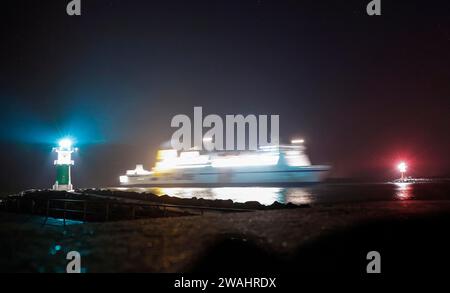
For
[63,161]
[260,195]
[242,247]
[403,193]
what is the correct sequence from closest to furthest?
[242,247]
[403,193]
[260,195]
[63,161]

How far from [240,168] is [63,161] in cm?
2611

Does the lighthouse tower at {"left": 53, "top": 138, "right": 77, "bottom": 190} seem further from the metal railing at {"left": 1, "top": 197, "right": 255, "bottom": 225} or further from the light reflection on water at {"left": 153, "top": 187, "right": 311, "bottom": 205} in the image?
the metal railing at {"left": 1, "top": 197, "right": 255, "bottom": 225}

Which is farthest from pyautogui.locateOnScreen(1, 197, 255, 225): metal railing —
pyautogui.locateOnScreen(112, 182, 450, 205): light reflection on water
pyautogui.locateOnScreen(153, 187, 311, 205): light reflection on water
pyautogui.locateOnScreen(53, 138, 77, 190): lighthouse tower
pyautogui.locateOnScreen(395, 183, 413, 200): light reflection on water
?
pyautogui.locateOnScreen(53, 138, 77, 190): lighthouse tower

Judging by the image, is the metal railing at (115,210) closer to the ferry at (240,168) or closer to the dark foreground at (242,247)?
the dark foreground at (242,247)

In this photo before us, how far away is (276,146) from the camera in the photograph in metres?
54.1

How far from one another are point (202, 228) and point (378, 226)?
4031mm

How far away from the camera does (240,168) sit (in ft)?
181

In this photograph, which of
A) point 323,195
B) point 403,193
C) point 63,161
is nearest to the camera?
point 403,193

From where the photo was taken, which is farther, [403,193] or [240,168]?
[240,168]

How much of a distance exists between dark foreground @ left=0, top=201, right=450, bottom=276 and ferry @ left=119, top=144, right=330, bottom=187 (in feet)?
144

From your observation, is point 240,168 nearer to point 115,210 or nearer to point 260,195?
point 260,195

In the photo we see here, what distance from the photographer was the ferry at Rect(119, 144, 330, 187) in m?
52.3

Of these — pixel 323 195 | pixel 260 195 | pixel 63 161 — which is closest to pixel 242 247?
pixel 260 195
